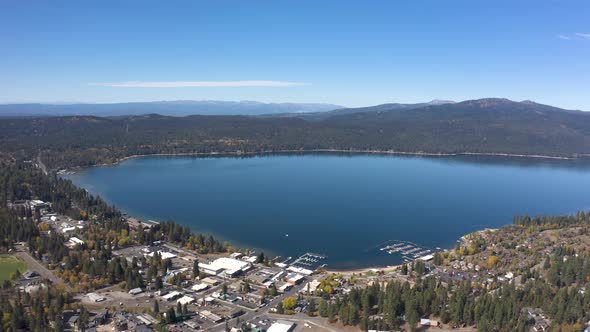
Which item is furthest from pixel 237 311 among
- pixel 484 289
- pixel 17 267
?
pixel 17 267

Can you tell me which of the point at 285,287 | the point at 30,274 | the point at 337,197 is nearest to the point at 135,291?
the point at 30,274

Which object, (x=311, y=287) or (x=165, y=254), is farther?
(x=165, y=254)

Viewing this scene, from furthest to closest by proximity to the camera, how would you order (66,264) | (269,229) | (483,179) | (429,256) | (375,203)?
(483,179)
(375,203)
(269,229)
(429,256)
(66,264)

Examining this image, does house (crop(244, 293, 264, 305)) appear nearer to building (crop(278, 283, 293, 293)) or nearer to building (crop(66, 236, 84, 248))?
building (crop(278, 283, 293, 293))

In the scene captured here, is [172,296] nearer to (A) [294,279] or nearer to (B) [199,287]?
(B) [199,287]

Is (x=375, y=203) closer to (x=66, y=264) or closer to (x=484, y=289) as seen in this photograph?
(x=484, y=289)

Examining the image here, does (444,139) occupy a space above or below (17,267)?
above

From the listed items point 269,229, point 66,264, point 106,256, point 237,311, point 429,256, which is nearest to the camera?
point 237,311
